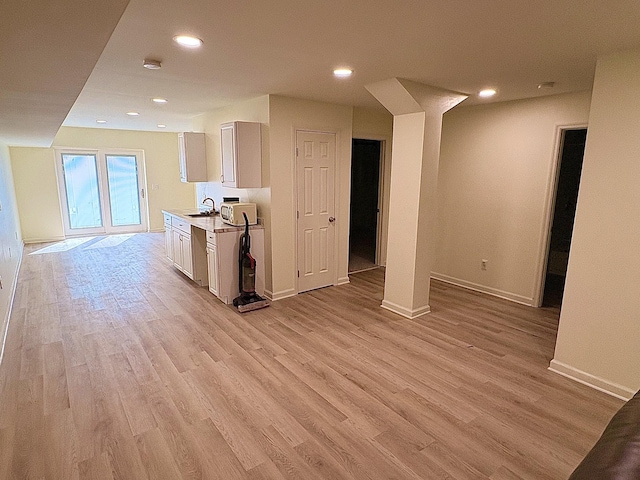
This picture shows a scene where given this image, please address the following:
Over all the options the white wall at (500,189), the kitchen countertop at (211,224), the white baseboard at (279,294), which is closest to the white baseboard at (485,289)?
the white wall at (500,189)

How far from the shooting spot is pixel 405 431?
7.25 feet

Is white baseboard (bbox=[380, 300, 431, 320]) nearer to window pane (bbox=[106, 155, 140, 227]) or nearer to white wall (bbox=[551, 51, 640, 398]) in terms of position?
white wall (bbox=[551, 51, 640, 398])

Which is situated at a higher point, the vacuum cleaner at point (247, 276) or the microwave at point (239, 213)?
the microwave at point (239, 213)

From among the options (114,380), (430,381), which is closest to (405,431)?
(430,381)

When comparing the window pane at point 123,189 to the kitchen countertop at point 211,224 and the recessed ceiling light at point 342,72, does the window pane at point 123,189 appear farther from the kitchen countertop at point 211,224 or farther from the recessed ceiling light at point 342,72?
the recessed ceiling light at point 342,72

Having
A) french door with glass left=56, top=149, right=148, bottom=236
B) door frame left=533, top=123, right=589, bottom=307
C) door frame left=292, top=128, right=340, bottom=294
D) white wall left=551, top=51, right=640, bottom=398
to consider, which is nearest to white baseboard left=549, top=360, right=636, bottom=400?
white wall left=551, top=51, right=640, bottom=398

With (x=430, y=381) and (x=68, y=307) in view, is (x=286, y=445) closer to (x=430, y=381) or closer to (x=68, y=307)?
(x=430, y=381)

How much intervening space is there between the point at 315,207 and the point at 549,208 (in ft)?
9.01

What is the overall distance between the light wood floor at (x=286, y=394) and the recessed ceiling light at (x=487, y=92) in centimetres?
242

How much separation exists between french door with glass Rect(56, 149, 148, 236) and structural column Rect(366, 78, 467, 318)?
6.92 metres

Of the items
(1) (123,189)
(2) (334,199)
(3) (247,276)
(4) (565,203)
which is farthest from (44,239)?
(4) (565,203)

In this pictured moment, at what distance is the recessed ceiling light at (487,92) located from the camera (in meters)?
3.67

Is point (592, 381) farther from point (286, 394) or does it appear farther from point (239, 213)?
point (239, 213)

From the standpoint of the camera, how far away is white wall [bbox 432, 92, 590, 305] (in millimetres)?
4055
